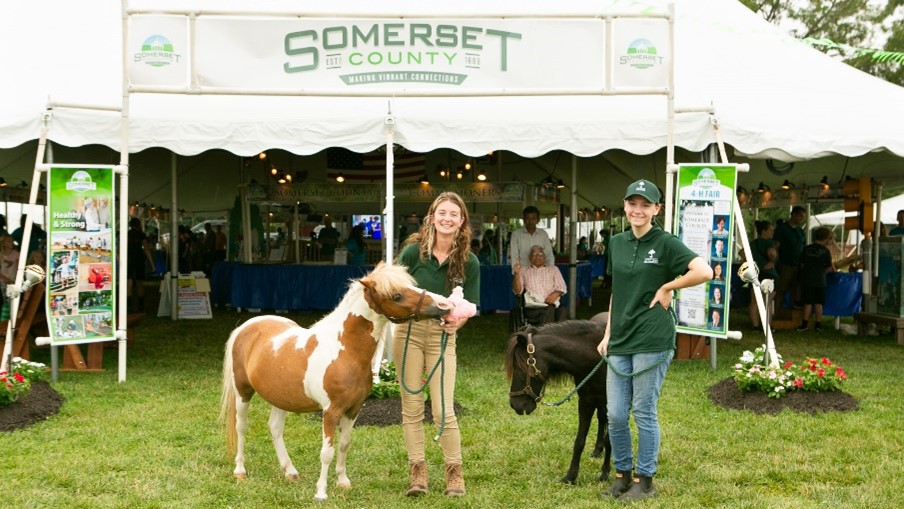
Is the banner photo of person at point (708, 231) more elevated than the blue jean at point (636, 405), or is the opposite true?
the banner photo of person at point (708, 231)

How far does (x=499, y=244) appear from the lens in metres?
16.9

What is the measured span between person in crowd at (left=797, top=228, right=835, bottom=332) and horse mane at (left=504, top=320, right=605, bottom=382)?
829 cm

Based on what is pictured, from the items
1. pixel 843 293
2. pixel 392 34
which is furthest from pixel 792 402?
pixel 843 293

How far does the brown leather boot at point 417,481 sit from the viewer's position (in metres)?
5.06

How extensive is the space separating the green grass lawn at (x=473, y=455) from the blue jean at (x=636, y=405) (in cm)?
26

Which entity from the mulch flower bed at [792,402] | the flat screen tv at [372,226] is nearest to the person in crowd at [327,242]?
the flat screen tv at [372,226]

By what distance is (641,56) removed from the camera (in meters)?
8.64

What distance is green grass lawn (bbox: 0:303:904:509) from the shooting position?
5078 mm

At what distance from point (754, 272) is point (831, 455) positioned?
8.29 ft

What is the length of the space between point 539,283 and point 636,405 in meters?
5.40

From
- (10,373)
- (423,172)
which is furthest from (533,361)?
(423,172)

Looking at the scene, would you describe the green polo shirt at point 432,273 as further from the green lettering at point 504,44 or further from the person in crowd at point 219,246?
the person in crowd at point 219,246

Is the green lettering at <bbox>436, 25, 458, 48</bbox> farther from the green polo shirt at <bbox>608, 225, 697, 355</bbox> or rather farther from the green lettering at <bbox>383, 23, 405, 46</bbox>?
the green polo shirt at <bbox>608, 225, 697, 355</bbox>

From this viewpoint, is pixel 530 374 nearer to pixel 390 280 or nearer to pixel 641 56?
pixel 390 280
